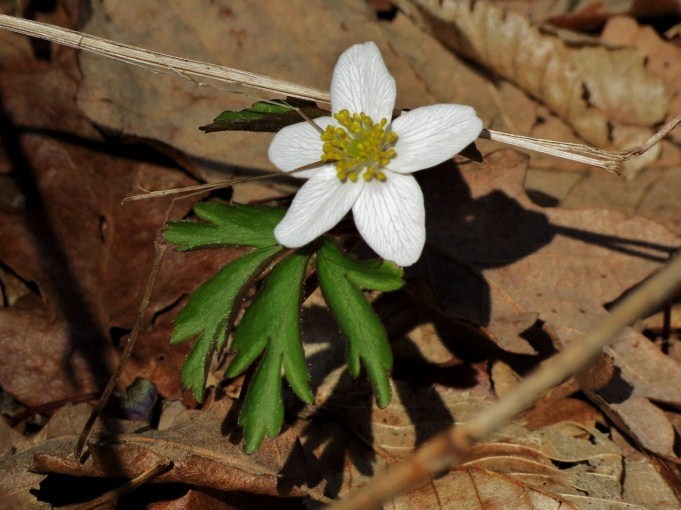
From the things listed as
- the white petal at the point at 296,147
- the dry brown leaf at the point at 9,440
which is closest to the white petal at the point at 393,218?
the white petal at the point at 296,147

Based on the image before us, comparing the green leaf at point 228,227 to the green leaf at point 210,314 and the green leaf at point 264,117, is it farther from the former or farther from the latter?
the green leaf at point 264,117

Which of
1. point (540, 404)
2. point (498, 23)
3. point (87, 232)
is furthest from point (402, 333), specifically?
point (498, 23)

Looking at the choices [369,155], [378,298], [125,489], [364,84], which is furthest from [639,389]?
[125,489]

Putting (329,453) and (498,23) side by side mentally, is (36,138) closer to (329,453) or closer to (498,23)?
(329,453)

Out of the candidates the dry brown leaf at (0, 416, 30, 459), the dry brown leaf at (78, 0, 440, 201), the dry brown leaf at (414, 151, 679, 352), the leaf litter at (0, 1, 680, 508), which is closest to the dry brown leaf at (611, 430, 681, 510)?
the leaf litter at (0, 1, 680, 508)

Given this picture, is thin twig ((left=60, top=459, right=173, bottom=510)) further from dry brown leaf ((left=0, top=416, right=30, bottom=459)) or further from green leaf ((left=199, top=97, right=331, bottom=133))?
green leaf ((left=199, top=97, right=331, bottom=133))

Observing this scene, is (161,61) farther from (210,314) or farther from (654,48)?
(654,48)

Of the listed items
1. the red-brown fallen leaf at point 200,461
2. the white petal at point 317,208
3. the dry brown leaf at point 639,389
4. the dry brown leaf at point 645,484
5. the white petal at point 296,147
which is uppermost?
the white petal at point 296,147
